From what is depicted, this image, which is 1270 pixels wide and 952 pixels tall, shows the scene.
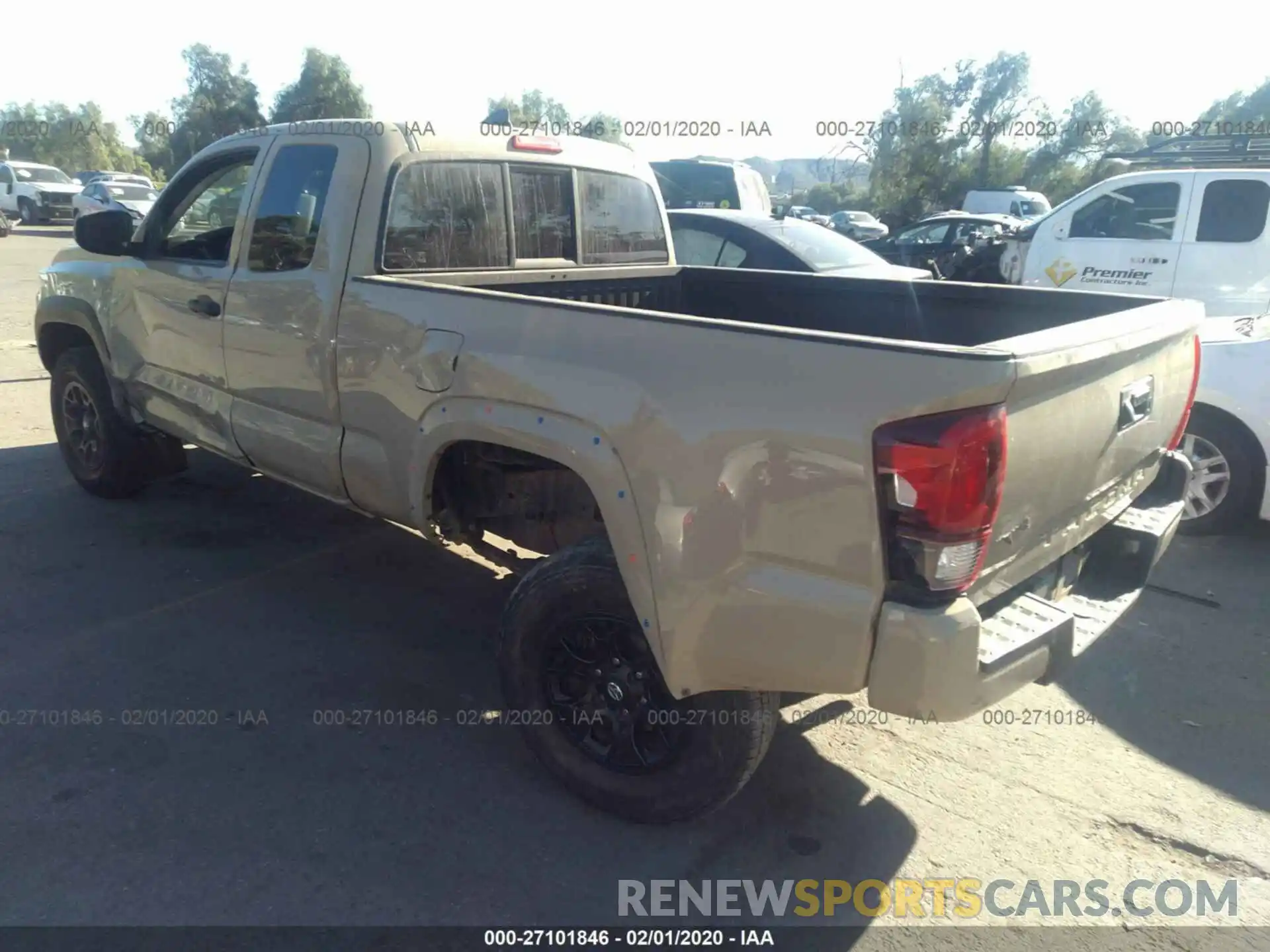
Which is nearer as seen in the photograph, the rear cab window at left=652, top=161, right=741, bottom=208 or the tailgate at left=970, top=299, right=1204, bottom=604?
the tailgate at left=970, top=299, right=1204, bottom=604

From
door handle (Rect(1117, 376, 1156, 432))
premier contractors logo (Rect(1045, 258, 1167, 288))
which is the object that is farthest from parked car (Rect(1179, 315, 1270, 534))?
premier contractors logo (Rect(1045, 258, 1167, 288))

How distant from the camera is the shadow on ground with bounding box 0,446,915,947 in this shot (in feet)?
8.51

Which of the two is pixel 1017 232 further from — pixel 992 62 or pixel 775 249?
pixel 992 62

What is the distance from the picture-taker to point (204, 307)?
165 inches

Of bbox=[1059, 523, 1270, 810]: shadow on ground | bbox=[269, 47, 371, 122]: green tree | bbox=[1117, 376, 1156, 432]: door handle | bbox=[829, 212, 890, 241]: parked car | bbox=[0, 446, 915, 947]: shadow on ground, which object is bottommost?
bbox=[829, 212, 890, 241]: parked car

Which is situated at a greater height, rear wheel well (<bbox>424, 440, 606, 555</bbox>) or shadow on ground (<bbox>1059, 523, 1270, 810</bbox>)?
rear wheel well (<bbox>424, 440, 606, 555</bbox>)

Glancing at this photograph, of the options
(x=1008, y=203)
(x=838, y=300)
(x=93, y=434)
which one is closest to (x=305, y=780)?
(x=838, y=300)

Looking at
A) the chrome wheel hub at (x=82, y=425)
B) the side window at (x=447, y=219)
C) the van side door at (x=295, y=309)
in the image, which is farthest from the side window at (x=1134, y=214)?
the chrome wheel hub at (x=82, y=425)

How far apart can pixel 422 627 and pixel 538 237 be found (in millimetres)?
1821

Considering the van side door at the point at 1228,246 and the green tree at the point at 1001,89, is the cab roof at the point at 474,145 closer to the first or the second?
the van side door at the point at 1228,246

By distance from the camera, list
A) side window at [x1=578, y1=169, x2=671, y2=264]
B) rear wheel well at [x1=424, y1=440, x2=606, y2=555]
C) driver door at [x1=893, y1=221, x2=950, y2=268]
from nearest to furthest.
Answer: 1. rear wheel well at [x1=424, y1=440, x2=606, y2=555]
2. side window at [x1=578, y1=169, x2=671, y2=264]
3. driver door at [x1=893, y1=221, x2=950, y2=268]

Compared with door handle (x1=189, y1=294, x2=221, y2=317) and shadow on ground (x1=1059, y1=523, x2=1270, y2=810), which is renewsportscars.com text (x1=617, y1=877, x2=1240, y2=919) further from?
door handle (x1=189, y1=294, x2=221, y2=317)

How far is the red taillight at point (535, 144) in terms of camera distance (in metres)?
4.11

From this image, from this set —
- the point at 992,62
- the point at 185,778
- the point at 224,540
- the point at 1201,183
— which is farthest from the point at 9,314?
the point at 992,62
